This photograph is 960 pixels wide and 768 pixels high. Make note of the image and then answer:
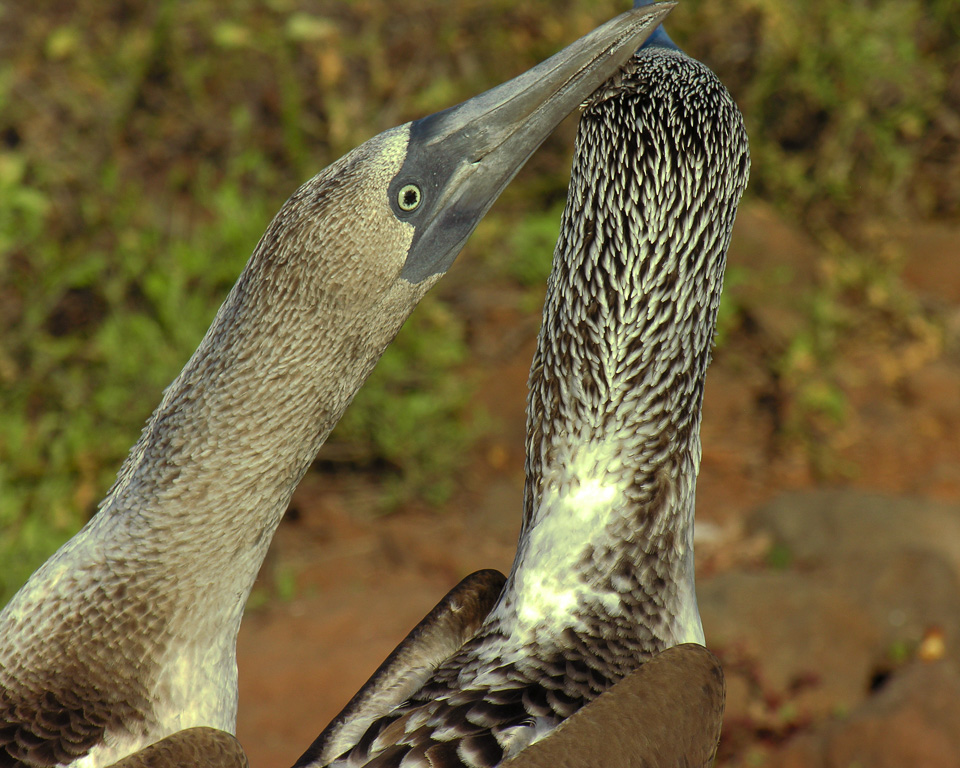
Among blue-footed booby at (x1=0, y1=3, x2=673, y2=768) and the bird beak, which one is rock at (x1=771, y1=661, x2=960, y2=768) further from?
the bird beak

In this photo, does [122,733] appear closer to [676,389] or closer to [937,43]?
[676,389]

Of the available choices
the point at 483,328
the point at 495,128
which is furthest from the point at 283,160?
the point at 495,128

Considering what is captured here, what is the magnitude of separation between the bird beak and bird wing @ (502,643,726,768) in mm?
891

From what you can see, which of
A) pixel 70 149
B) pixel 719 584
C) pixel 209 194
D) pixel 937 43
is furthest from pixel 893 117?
pixel 70 149

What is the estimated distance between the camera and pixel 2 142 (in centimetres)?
602

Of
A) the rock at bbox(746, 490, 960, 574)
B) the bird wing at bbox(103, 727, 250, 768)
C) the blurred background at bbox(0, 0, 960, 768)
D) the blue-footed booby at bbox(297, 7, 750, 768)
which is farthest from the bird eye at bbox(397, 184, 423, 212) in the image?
the rock at bbox(746, 490, 960, 574)

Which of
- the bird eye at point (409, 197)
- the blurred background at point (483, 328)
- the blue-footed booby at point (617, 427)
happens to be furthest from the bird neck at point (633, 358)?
the blurred background at point (483, 328)

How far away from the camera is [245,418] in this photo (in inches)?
79.2

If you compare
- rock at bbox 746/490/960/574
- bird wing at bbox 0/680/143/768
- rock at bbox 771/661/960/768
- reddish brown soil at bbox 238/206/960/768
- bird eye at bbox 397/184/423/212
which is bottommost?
rock at bbox 771/661/960/768

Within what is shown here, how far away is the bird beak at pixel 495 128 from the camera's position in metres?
2.00

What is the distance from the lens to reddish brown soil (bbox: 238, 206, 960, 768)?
14.0 ft

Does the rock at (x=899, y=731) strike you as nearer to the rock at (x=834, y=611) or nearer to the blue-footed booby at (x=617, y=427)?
the rock at (x=834, y=611)

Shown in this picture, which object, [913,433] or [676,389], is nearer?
[676,389]

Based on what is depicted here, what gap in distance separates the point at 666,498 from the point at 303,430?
2.47 feet
